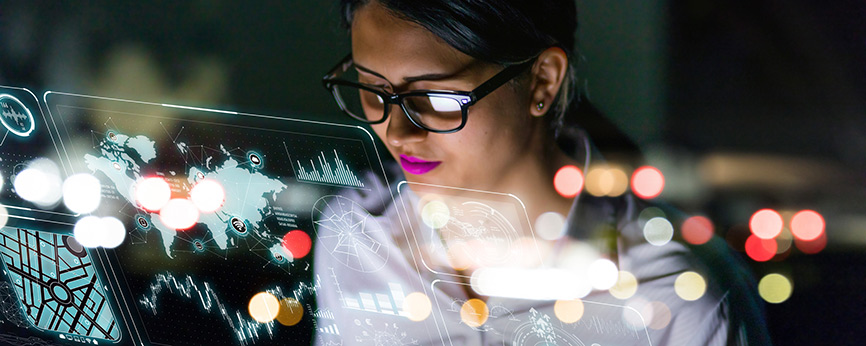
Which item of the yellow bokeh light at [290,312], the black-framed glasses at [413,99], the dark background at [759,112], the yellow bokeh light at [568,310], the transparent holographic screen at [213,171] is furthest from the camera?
the yellow bokeh light at [290,312]

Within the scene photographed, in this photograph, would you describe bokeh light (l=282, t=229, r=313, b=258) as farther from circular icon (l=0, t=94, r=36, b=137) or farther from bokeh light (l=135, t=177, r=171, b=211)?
circular icon (l=0, t=94, r=36, b=137)

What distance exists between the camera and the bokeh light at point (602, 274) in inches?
45.7

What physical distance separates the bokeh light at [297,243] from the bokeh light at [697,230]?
704 mm

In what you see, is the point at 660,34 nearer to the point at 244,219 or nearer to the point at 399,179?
the point at 399,179

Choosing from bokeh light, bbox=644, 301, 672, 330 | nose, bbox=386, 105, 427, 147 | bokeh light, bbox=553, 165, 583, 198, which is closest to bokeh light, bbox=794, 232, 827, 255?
bokeh light, bbox=644, 301, 672, 330

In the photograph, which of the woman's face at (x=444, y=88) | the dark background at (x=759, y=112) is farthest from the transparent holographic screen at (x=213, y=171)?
the dark background at (x=759, y=112)

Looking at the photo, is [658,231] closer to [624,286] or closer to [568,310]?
[624,286]

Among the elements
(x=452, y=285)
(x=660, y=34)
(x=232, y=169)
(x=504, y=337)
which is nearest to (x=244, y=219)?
(x=232, y=169)

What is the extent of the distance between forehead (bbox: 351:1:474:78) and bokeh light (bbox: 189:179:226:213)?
45 centimetres

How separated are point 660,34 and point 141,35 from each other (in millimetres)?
975

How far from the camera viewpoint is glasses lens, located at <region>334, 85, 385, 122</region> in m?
1.19

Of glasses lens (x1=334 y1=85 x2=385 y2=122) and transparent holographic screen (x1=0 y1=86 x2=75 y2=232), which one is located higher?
transparent holographic screen (x1=0 y1=86 x2=75 y2=232)

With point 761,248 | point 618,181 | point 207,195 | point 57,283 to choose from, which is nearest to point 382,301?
point 207,195

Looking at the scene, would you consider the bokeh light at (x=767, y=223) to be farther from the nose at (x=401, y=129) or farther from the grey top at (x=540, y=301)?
the nose at (x=401, y=129)
